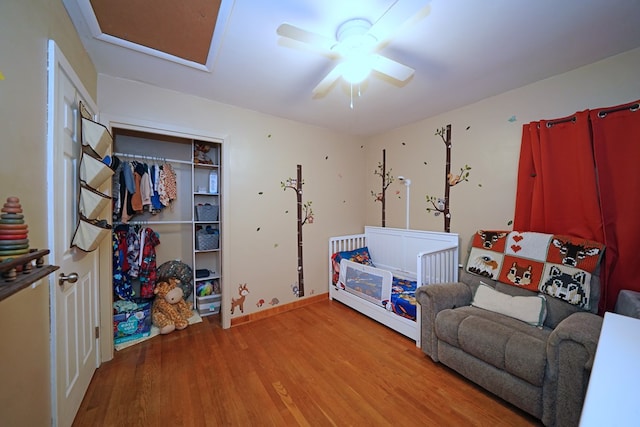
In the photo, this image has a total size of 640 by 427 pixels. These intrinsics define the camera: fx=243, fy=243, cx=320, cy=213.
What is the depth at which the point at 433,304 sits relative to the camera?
204 centimetres

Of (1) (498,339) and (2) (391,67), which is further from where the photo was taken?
(1) (498,339)

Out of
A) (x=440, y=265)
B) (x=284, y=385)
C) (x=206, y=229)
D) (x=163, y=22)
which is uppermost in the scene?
(x=163, y=22)

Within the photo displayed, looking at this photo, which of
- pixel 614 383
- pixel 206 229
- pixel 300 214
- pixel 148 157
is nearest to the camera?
pixel 614 383

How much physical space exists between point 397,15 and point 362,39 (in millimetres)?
287

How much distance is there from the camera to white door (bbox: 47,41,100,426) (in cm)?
120

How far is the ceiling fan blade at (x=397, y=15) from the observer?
1.03m

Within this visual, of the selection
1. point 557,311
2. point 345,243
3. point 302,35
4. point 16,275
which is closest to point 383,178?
point 345,243

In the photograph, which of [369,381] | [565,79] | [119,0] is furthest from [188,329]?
[565,79]

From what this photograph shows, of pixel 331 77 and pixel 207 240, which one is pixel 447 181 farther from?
pixel 207 240

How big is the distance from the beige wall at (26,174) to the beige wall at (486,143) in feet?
10.6

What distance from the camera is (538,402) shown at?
1437mm

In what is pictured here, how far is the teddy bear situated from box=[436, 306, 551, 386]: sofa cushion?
8.38ft

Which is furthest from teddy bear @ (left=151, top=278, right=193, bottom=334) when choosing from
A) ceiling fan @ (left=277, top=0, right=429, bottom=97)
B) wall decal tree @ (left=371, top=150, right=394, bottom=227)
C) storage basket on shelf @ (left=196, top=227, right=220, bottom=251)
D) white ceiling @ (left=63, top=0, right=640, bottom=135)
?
wall decal tree @ (left=371, top=150, right=394, bottom=227)

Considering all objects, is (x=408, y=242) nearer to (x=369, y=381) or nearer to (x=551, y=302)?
(x=551, y=302)
